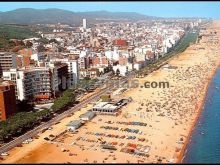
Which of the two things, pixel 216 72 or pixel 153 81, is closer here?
pixel 153 81

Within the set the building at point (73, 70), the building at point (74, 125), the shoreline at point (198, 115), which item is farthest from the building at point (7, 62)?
the shoreline at point (198, 115)

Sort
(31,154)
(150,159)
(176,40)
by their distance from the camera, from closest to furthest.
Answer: (150,159) < (31,154) < (176,40)

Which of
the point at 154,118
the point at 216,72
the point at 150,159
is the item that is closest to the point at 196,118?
the point at 154,118

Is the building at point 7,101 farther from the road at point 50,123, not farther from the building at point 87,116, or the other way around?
the building at point 87,116

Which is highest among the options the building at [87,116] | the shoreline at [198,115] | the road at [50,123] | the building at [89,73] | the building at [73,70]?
the building at [73,70]

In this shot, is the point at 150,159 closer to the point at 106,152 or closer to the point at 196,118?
the point at 106,152

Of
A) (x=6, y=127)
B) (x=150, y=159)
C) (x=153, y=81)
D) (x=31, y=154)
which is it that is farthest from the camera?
(x=153, y=81)
